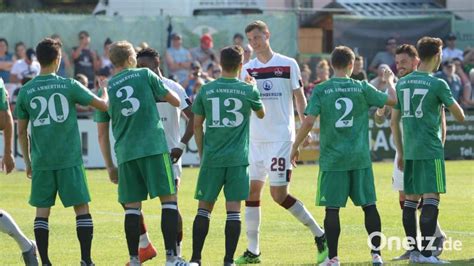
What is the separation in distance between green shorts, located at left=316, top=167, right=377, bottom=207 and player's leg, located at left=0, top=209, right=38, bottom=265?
113 inches

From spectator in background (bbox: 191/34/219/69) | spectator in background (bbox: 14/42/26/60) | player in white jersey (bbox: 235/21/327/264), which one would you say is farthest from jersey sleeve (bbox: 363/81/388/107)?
spectator in background (bbox: 191/34/219/69)

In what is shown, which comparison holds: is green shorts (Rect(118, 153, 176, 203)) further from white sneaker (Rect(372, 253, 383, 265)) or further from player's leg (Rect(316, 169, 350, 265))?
white sneaker (Rect(372, 253, 383, 265))

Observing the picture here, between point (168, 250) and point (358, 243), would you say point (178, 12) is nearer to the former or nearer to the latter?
point (358, 243)

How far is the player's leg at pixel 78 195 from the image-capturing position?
38.0ft

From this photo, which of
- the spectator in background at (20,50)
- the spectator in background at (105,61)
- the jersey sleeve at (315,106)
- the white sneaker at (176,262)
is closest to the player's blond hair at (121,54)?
the jersey sleeve at (315,106)

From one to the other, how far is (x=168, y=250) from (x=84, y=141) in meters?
15.4

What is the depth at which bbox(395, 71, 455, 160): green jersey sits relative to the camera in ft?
40.3

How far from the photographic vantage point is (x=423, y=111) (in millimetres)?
12352

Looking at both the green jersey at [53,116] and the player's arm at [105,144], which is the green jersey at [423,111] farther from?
the green jersey at [53,116]

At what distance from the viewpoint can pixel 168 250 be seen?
38.0 feet

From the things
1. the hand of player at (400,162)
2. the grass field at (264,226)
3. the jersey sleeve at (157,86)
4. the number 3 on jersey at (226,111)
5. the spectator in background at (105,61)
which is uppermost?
the jersey sleeve at (157,86)

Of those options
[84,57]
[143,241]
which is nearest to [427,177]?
[143,241]

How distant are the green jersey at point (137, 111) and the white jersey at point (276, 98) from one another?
1882 millimetres

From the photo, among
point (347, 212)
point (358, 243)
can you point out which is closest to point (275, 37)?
point (347, 212)
